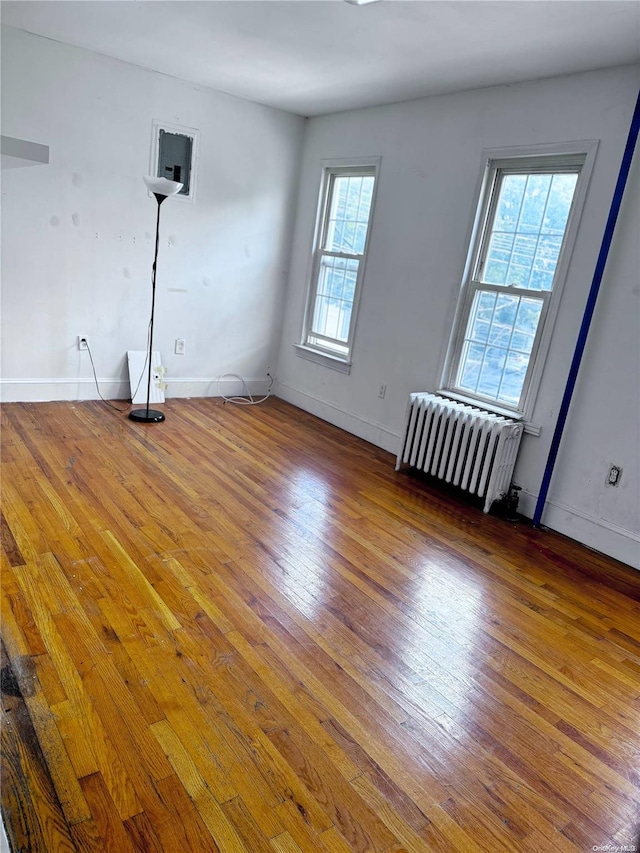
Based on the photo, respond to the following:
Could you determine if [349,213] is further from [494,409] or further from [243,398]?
[494,409]

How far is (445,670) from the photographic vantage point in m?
2.16

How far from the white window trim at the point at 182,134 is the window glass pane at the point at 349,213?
4.08 feet

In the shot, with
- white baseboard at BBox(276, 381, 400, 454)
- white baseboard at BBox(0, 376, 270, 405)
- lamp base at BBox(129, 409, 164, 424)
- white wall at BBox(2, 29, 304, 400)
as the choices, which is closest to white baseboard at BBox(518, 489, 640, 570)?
white baseboard at BBox(276, 381, 400, 454)

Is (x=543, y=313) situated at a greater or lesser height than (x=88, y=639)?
greater

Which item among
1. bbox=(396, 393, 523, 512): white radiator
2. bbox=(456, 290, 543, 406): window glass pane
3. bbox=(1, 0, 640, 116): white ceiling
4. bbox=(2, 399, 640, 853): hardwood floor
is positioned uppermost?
bbox=(1, 0, 640, 116): white ceiling

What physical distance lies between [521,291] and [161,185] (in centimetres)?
266

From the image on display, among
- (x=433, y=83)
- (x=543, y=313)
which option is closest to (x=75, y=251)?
(x=433, y=83)

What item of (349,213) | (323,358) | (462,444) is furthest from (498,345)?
(349,213)

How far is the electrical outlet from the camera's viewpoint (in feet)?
10.6

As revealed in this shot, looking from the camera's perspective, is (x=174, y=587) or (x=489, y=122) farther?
(x=489, y=122)

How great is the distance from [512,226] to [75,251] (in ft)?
10.8

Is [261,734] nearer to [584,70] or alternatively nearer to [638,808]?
[638,808]

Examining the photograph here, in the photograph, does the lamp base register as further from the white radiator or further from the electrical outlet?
the electrical outlet

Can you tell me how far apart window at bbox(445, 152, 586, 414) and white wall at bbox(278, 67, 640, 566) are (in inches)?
4.4
